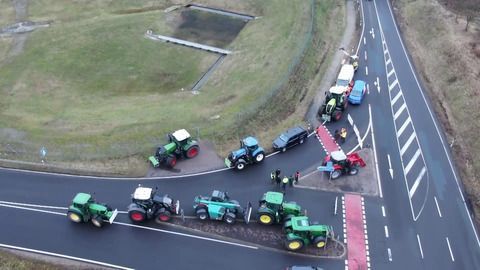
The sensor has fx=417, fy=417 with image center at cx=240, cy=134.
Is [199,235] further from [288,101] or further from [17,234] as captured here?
[288,101]

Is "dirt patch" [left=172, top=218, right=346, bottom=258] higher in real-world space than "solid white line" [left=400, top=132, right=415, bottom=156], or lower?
lower

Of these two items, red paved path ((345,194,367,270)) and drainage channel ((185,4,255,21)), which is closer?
red paved path ((345,194,367,270))

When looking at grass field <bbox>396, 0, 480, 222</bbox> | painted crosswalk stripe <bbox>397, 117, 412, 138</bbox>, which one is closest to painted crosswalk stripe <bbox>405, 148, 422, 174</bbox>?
painted crosswalk stripe <bbox>397, 117, 412, 138</bbox>

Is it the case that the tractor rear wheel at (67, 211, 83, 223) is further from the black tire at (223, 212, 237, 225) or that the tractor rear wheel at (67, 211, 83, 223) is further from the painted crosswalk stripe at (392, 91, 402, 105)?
the painted crosswalk stripe at (392, 91, 402, 105)

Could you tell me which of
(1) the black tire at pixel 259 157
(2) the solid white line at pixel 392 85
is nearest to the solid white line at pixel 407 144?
(2) the solid white line at pixel 392 85

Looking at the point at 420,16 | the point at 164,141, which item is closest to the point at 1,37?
the point at 164,141

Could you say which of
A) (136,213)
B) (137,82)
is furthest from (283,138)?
(137,82)

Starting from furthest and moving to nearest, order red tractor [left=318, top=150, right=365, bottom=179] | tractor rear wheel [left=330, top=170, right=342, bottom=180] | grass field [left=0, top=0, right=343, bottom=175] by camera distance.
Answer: grass field [left=0, top=0, right=343, bottom=175] < tractor rear wheel [left=330, top=170, right=342, bottom=180] < red tractor [left=318, top=150, right=365, bottom=179]
